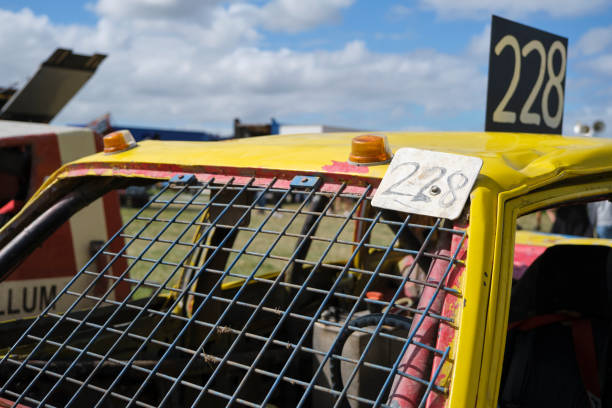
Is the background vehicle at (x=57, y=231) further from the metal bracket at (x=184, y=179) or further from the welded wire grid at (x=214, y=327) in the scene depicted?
the metal bracket at (x=184, y=179)

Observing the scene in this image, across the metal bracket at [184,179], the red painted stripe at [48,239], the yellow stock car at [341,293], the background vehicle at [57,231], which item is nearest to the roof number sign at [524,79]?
the yellow stock car at [341,293]

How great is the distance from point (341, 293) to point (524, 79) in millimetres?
1656

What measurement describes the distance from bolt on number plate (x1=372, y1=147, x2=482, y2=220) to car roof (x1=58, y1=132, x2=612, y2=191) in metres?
0.03

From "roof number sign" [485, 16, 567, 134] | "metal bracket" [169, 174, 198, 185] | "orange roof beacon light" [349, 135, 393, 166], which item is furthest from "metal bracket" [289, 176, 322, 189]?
"roof number sign" [485, 16, 567, 134]

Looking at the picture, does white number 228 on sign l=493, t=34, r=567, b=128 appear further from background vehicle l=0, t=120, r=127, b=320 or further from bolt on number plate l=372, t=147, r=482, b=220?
background vehicle l=0, t=120, r=127, b=320

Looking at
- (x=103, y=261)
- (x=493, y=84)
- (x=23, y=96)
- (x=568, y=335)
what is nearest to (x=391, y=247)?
(x=568, y=335)

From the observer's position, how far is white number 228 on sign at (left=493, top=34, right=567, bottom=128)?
2.81 m

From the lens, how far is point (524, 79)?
293 centimetres

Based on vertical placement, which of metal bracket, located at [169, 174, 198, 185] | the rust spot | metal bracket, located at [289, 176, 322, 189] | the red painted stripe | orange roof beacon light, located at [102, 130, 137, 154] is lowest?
the red painted stripe

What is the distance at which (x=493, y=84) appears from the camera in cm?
277

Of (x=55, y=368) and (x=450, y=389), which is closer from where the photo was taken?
(x=450, y=389)

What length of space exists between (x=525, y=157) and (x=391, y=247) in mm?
451

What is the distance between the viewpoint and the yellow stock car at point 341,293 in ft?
4.20

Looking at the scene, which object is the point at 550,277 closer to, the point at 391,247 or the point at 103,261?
the point at 391,247
